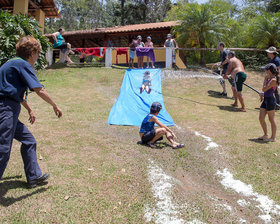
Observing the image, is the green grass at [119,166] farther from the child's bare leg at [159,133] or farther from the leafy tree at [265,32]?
the leafy tree at [265,32]

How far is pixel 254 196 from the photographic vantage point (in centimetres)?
349

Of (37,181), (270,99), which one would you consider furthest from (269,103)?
(37,181)

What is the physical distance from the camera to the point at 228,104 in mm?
9359

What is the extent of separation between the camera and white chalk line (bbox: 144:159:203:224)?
2.91 m

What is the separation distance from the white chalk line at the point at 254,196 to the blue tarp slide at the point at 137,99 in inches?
116

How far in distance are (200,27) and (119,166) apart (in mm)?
11242

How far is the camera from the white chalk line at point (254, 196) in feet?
10.2

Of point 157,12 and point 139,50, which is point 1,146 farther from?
point 157,12

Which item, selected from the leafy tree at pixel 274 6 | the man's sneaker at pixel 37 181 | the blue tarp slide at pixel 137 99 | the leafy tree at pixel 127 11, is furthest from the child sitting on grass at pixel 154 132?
the leafy tree at pixel 127 11

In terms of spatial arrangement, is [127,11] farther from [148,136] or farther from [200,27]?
[148,136]

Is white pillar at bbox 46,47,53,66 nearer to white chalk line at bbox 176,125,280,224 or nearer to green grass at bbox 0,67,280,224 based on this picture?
green grass at bbox 0,67,280,224

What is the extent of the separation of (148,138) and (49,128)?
8.06 feet

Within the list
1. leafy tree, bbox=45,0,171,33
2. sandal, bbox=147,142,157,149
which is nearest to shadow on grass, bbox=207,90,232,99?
sandal, bbox=147,142,157,149

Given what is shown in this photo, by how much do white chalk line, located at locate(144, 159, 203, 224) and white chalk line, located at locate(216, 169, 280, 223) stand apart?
0.79 metres
